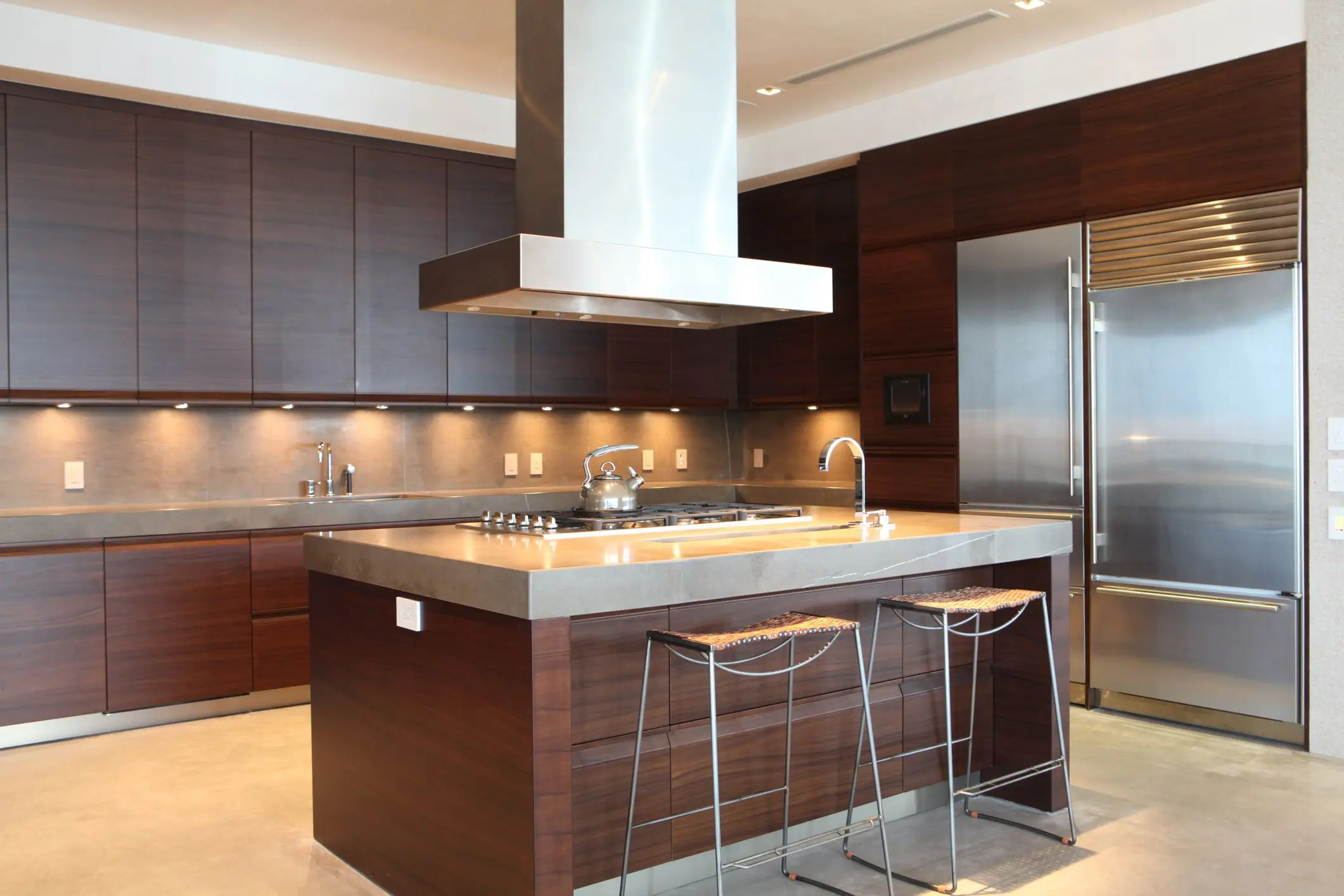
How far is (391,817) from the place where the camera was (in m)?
2.83

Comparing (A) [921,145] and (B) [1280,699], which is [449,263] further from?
(B) [1280,699]

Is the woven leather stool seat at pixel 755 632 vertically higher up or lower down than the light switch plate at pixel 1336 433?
lower down

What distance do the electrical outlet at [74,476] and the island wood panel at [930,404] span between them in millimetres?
3740

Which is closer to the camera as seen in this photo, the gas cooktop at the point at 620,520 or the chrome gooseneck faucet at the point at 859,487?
the gas cooktop at the point at 620,520

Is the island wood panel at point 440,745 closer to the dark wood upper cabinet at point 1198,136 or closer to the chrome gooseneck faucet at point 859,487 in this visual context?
the chrome gooseneck faucet at point 859,487

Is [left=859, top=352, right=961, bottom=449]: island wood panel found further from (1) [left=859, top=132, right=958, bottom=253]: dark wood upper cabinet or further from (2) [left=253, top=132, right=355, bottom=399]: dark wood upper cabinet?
(2) [left=253, top=132, right=355, bottom=399]: dark wood upper cabinet

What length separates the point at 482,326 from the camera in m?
5.65

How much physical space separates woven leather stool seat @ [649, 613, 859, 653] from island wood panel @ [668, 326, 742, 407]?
145 inches

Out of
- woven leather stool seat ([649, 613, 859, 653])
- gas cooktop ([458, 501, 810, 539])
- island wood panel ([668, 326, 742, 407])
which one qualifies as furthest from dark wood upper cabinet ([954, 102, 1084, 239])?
woven leather stool seat ([649, 613, 859, 653])

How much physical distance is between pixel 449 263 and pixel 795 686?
1598mm

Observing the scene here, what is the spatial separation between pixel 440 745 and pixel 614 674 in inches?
18.5

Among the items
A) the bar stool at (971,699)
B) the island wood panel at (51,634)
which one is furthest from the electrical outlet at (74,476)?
the bar stool at (971,699)

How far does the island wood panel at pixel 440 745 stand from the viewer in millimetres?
2318

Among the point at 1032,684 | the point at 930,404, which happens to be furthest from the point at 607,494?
the point at 930,404
